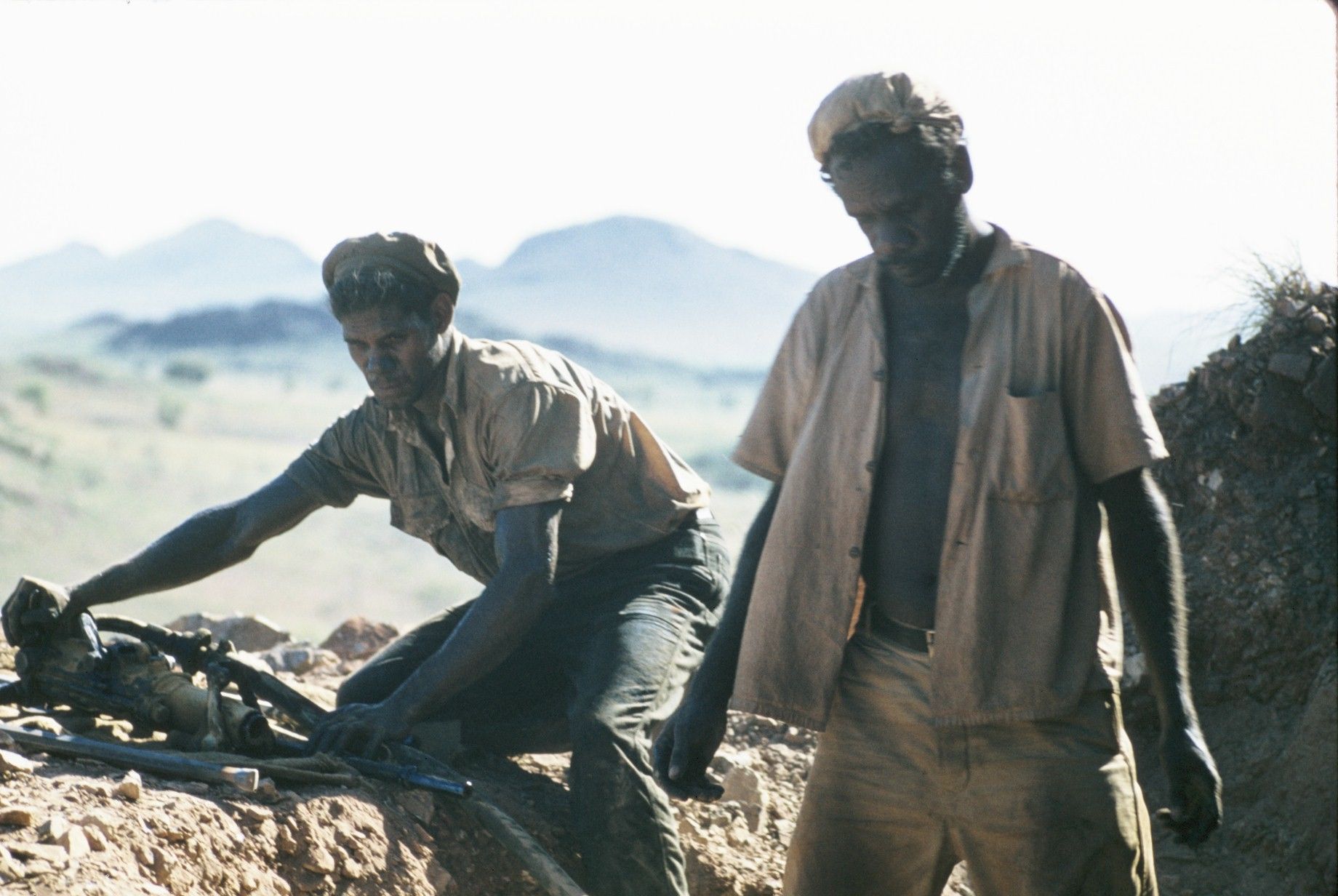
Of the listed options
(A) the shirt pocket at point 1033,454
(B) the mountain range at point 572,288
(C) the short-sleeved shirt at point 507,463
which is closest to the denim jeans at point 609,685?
(C) the short-sleeved shirt at point 507,463

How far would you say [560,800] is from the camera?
4102mm

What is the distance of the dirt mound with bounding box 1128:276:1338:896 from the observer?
4617mm

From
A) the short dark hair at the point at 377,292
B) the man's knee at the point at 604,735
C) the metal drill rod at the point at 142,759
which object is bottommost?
the metal drill rod at the point at 142,759

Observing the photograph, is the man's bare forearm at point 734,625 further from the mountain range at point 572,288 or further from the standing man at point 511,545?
the mountain range at point 572,288

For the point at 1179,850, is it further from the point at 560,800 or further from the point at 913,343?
the point at 913,343

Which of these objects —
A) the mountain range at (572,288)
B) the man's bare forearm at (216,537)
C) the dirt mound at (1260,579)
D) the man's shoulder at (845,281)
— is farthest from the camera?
the mountain range at (572,288)

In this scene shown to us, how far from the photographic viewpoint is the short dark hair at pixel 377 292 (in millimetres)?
3834

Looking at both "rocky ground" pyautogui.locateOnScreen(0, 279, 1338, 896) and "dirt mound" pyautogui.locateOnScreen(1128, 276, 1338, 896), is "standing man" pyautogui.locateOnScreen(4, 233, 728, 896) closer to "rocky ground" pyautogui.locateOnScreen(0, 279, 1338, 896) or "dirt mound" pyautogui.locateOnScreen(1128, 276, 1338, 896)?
"rocky ground" pyautogui.locateOnScreen(0, 279, 1338, 896)

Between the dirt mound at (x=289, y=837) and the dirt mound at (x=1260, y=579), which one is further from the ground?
the dirt mound at (x=1260, y=579)

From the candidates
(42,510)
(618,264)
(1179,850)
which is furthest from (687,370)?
(1179,850)

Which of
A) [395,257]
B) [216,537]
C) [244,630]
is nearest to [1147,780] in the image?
[395,257]

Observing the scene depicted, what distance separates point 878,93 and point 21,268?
104 meters

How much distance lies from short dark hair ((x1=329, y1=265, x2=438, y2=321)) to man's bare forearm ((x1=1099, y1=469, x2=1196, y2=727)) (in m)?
2.04

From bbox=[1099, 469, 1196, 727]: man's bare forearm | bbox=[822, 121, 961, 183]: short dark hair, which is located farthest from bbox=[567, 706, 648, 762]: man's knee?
bbox=[822, 121, 961, 183]: short dark hair
